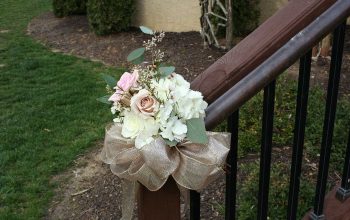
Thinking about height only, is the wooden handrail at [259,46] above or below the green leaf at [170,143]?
above

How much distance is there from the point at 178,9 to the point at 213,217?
5.09 meters

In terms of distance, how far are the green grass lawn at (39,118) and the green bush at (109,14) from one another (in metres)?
0.87

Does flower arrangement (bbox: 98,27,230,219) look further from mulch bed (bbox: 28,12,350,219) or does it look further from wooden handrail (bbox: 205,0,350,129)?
mulch bed (bbox: 28,12,350,219)

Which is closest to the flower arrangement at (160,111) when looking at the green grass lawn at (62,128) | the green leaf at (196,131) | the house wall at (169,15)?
the green leaf at (196,131)

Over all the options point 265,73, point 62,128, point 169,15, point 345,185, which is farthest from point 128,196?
point 169,15

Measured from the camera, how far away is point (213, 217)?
9.57 feet

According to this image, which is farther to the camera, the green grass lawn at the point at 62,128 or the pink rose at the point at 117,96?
the green grass lawn at the point at 62,128

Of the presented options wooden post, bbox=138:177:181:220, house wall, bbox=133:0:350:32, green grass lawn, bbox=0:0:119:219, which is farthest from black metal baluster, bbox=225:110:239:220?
house wall, bbox=133:0:350:32

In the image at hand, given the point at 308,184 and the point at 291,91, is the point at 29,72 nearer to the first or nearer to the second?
the point at 291,91

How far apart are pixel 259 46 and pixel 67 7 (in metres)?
8.26

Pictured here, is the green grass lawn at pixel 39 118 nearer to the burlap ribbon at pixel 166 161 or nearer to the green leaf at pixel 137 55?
the burlap ribbon at pixel 166 161

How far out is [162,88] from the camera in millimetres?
1296

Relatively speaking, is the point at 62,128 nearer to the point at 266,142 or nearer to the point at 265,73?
the point at 266,142

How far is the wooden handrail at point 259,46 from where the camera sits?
1.32 meters
